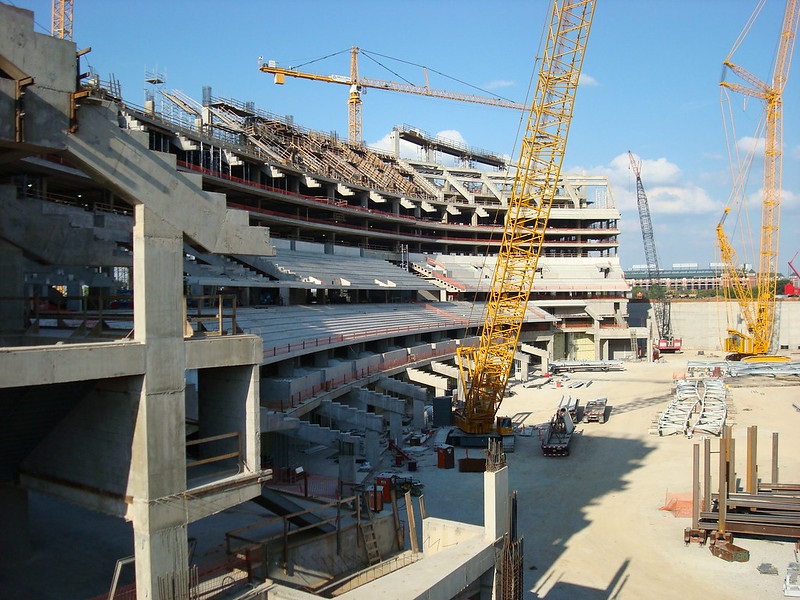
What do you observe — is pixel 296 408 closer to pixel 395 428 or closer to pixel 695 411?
pixel 395 428

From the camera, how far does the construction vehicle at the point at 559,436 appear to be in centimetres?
2891

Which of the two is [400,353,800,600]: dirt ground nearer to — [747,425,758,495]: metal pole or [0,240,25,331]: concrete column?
[747,425,758,495]: metal pole

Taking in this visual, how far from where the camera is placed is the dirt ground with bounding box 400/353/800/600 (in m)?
16.7

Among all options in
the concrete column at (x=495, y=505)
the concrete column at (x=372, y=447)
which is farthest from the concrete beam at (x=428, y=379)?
the concrete column at (x=495, y=505)

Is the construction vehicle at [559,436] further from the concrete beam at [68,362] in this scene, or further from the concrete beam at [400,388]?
the concrete beam at [68,362]

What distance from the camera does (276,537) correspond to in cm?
1378

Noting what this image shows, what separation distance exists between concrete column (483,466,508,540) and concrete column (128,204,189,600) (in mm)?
6192

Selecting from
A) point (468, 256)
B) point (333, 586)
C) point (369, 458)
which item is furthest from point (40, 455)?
point (468, 256)

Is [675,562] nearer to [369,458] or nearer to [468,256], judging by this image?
[369,458]

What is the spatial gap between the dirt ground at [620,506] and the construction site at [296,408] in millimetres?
128

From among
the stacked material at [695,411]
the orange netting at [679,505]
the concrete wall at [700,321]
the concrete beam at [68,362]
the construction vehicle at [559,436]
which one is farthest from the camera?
the concrete wall at [700,321]

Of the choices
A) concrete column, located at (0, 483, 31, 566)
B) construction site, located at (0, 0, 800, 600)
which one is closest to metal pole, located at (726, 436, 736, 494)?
construction site, located at (0, 0, 800, 600)

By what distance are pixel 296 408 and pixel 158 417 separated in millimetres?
15820

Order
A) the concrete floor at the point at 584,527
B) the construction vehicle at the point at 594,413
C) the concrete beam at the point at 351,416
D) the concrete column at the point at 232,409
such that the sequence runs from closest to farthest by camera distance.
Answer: the concrete column at the point at 232,409 < the concrete floor at the point at 584,527 < the concrete beam at the point at 351,416 < the construction vehicle at the point at 594,413
